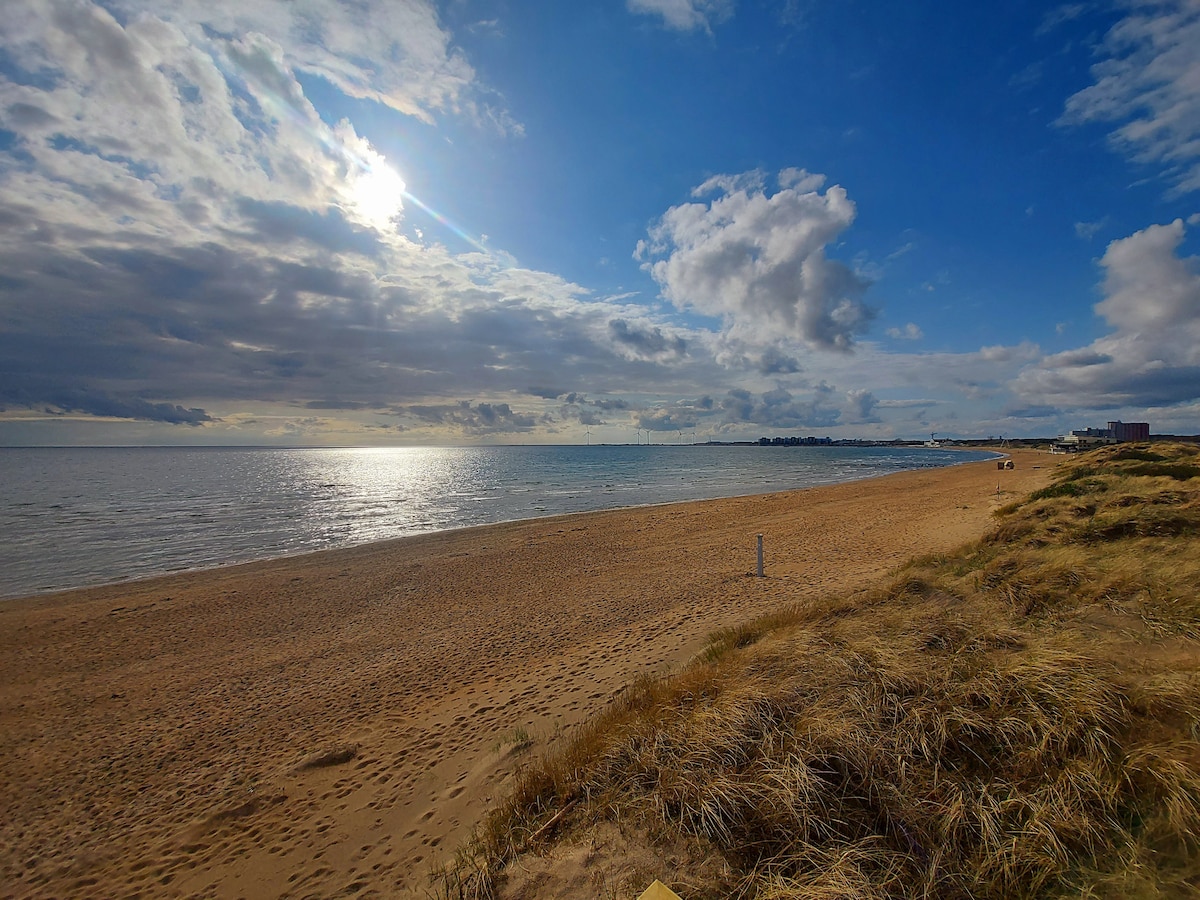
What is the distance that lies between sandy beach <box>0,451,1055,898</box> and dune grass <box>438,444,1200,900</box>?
1698 millimetres

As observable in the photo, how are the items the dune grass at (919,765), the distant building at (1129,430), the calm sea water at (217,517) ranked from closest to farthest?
the dune grass at (919,765) < the calm sea water at (217,517) < the distant building at (1129,430)

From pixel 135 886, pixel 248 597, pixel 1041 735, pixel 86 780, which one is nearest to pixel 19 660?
pixel 248 597

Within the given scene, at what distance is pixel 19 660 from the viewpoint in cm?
1062

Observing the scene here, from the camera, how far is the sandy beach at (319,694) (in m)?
5.00

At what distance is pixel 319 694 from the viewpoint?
8.42m

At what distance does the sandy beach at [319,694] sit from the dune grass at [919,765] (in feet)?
5.57

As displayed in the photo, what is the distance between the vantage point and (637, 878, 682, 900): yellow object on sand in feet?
9.39

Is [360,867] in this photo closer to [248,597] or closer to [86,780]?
[86,780]

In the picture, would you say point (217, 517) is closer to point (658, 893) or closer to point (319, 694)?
point (319, 694)

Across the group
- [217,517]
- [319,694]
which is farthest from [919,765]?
[217,517]

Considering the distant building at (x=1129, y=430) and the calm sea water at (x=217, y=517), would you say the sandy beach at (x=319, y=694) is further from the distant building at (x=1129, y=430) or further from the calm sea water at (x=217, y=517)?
the distant building at (x=1129, y=430)

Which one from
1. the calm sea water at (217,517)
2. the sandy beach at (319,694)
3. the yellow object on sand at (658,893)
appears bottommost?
the calm sea water at (217,517)

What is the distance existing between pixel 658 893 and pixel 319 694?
769 cm

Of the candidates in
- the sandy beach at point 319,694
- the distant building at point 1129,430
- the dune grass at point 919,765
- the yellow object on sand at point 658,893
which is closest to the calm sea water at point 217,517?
the sandy beach at point 319,694
